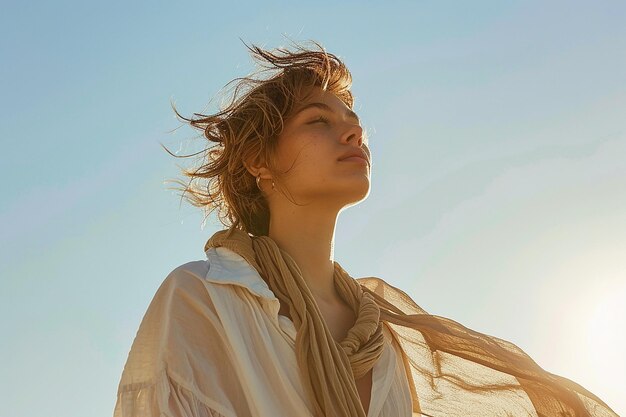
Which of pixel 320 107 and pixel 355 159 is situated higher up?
pixel 320 107

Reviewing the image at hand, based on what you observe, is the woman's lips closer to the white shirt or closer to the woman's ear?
the woman's ear

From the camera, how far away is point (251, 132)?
3.80 m

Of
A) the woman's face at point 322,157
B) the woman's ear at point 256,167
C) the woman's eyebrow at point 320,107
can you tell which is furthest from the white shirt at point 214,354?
the woman's eyebrow at point 320,107

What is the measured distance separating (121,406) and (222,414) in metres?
0.32

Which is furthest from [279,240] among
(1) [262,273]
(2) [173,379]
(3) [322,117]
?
(2) [173,379]

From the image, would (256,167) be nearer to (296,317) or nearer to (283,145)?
(283,145)

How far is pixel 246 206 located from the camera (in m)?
3.89

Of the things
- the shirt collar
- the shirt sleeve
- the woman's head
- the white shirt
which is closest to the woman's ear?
the woman's head

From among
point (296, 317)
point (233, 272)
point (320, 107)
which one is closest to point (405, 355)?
point (296, 317)

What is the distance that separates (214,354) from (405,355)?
1.03m

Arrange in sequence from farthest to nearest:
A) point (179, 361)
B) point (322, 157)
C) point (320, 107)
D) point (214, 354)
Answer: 1. point (320, 107)
2. point (322, 157)
3. point (214, 354)
4. point (179, 361)

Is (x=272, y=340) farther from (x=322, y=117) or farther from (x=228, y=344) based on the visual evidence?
(x=322, y=117)

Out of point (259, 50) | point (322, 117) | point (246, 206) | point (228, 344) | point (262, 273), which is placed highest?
point (259, 50)

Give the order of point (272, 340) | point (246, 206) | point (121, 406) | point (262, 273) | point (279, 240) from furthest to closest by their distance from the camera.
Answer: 1. point (246, 206)
2. point (279, 240)
3. point (262, 273)
4. point (272, 340)
5. point (121, 406)
